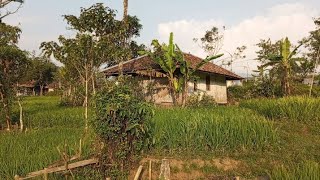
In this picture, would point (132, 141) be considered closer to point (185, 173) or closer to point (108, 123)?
point (108, 123)

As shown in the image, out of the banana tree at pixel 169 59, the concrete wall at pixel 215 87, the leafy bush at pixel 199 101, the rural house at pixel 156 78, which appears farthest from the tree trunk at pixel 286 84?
the banana tree at pixel 169 59

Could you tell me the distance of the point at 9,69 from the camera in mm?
13422

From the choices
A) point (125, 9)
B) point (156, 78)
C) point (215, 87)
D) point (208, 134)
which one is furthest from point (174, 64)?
point (208, 134)

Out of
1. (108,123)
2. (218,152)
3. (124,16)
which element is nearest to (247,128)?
(218,152)

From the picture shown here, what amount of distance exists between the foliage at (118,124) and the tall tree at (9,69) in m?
7.52

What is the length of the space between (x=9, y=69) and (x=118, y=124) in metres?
8.37

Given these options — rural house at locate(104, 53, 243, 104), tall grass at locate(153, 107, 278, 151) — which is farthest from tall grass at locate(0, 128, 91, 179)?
rural house at locate(104, 53, 243, 104)

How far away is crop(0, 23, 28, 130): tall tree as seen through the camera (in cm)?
1302

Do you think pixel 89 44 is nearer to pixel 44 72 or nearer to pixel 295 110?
pixel 295 110

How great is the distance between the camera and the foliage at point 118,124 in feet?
22.1

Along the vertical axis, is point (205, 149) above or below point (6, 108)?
below

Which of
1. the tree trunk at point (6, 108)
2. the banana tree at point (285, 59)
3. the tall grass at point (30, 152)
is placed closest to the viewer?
the tall grass at point (30, 152)

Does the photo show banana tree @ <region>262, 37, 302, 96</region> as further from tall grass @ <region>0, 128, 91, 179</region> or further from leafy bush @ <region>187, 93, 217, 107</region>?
tall grass @ <region>0, 128, 91, 179</region>

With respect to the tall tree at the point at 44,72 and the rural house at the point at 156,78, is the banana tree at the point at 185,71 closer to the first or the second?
the rural house at the point at 156,78
